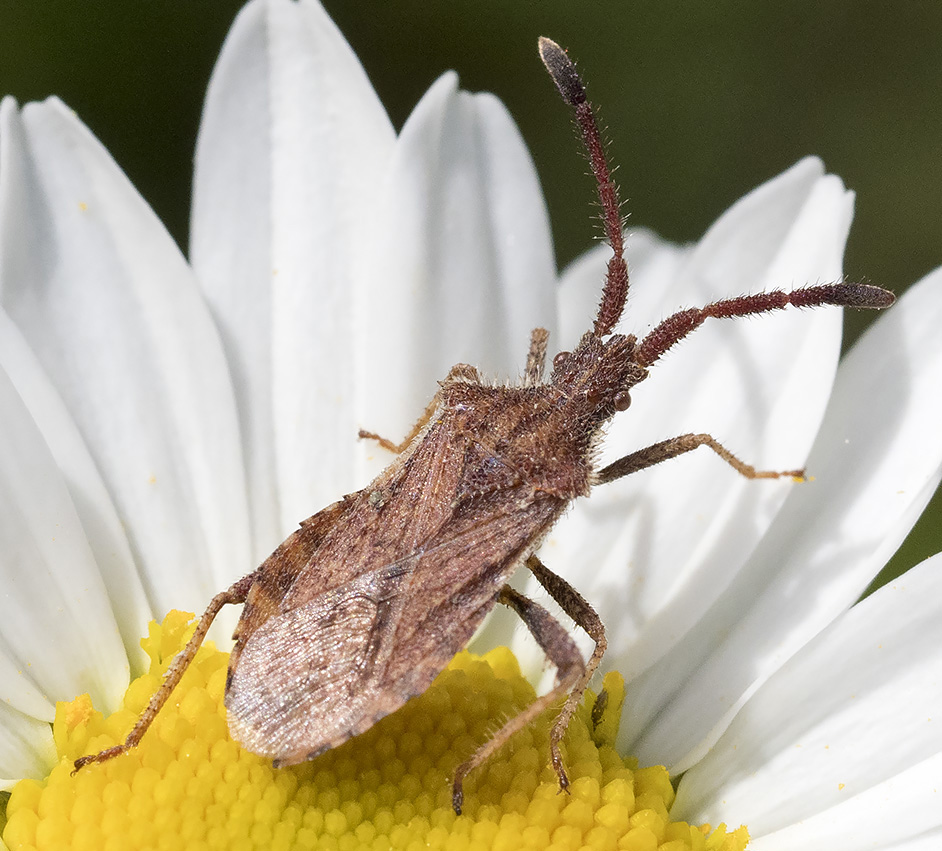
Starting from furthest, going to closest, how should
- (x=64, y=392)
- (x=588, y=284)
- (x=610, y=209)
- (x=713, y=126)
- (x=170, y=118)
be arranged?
(x=713, y=126) → (x=170, y=118) → (x=588, y=284) → (x=610, y=209) → (x=64, y=392)

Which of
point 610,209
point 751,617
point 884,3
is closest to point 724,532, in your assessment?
point 751,617

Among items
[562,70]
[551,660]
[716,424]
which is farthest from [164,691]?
[562,70]

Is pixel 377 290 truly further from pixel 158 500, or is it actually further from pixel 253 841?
pixel 253 841

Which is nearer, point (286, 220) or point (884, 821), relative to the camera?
point (884, 821)

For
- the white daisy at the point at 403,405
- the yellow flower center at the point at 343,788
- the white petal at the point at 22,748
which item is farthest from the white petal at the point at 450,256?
the white petal at the point at 22,748

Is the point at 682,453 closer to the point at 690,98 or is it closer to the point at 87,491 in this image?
the point at 87,491

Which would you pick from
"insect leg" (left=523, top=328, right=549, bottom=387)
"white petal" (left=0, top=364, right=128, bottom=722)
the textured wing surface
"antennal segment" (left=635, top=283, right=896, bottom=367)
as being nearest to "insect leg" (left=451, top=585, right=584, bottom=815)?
the textured wing surface

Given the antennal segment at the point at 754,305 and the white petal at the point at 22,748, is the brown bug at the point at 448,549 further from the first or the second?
the white petal at the point at 22,748
